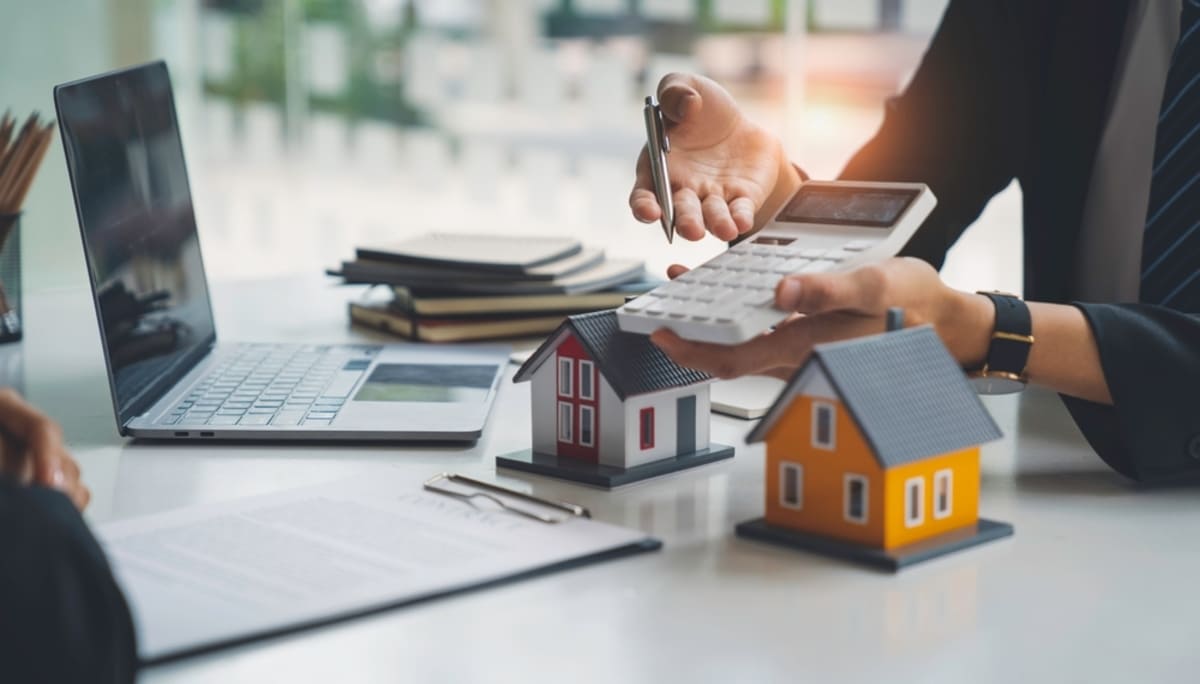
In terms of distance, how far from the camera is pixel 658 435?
3.12ft

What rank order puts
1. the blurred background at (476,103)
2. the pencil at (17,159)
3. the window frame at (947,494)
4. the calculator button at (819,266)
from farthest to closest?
1. the blurred background at (476,103)
2. the pencil at (17,159)
3. the calculator button at (819,266)
4. the window frame at (947,494)

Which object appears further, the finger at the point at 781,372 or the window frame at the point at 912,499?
the finger at the point at 781,372

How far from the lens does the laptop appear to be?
41.0 inches

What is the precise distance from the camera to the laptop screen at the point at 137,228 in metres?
1.04

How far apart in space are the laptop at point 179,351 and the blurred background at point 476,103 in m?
2.47

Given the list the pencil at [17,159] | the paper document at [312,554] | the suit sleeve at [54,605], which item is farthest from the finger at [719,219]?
the pencil at [17,159]

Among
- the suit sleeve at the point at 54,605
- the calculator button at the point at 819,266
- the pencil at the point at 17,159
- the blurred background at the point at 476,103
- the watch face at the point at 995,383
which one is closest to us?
the suit sleeve at the point at 54,605

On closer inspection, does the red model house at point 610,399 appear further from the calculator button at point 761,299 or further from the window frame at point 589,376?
the calculator button at point 761,299

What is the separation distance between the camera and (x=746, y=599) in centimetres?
72

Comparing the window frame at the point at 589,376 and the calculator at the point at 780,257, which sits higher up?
the calculator at the point at 780,257

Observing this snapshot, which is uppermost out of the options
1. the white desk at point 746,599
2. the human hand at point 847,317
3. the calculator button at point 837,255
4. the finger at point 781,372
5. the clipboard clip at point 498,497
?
the calculator button at point 837,255

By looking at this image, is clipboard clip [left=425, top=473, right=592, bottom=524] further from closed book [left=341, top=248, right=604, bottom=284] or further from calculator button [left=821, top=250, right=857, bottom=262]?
closed book [left=341, top=248, right=604, bottom=284]

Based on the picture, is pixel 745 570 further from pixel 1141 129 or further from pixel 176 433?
pixel 1141 129

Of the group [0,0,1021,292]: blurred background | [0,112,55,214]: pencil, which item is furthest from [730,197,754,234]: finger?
[0,0,1021,292]: blurred background
